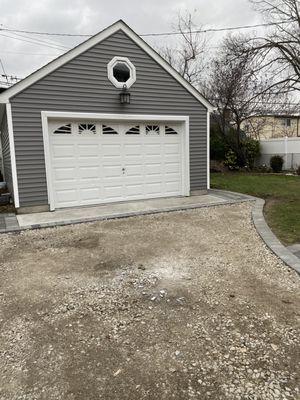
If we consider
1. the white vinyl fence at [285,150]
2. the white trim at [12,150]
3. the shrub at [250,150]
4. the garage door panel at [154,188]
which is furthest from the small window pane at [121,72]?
the white vinyl fence at [285,150]

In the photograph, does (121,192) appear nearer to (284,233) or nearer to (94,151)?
(94,151)

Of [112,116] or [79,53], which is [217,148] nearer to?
[112,116]

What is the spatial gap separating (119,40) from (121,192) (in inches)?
154

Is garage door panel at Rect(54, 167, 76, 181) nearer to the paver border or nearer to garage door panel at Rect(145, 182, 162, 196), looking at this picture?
the paver border

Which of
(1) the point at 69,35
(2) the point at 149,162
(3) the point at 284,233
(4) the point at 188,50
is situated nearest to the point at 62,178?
(2) the point at 149,162

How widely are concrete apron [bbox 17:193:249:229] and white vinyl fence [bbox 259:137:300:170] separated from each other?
907 centimetres

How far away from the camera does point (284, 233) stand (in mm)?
5426

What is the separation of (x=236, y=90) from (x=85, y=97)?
1065 centimetres

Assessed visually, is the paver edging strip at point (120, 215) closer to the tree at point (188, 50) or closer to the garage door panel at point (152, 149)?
the garage door panel at point (152, 149)

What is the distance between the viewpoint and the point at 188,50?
21.0 metres

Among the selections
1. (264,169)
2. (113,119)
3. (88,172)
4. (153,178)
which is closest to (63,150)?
(88,172)

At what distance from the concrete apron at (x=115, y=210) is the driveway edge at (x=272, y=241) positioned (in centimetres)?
149

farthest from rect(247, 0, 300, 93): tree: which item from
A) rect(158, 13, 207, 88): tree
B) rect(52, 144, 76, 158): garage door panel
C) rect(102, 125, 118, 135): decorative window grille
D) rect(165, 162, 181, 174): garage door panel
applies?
rect(52, 144, 76, 158): garage door panel

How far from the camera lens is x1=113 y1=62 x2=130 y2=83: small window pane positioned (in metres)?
7.98
